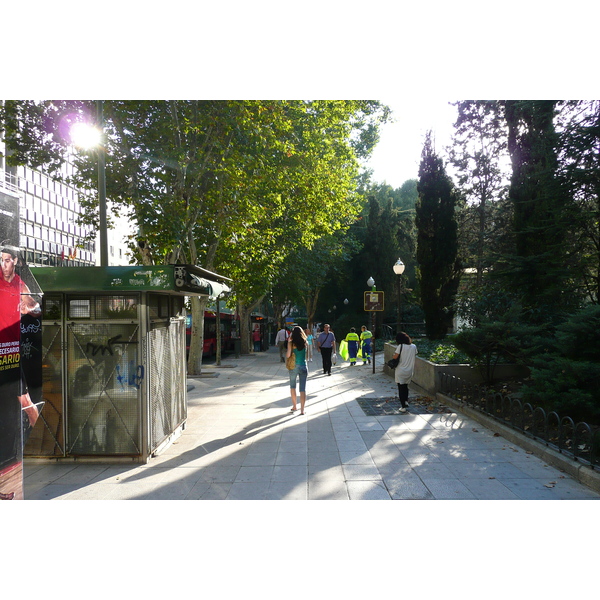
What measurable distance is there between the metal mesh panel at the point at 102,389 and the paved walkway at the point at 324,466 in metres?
0.34

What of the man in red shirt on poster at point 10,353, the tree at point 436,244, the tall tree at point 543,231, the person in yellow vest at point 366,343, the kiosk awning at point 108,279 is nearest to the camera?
the man in red shirt on poster at point 10,353

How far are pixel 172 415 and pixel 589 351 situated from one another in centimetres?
653

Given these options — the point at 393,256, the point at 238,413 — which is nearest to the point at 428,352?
the point at 238,413

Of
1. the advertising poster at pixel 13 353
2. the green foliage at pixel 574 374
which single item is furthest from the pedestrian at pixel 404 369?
the advertising poster at pixel 13 353

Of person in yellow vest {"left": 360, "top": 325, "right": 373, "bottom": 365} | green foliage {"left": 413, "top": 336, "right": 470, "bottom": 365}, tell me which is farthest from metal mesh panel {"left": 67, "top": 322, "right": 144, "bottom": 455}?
person in yellow vest {"left": 360, "top": 325, "right": 373, "bottom": 365}

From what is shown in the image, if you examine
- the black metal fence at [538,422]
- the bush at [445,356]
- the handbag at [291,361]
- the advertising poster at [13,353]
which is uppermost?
the advertising poster at [13,353]

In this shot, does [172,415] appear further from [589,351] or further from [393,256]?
[393,256]

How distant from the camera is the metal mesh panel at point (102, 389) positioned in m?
6.67

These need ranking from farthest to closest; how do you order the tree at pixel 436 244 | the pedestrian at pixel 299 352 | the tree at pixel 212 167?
the tree at pixel 436 244 → the tree at pixel 212 167 → the pedestrian at pixel 299 352

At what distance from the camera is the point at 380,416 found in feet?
32.1

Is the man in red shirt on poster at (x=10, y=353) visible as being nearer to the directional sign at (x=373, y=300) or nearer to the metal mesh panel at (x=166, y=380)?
the metal mesh panel at (x=166, y=380)

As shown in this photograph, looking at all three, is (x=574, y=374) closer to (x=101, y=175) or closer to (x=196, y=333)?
(x=101, y=175)

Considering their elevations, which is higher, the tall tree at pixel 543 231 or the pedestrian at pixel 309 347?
the tall tree at pixel 543 231

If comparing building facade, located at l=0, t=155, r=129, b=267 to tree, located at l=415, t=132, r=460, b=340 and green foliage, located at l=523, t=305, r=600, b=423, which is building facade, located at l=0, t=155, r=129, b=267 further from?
green foliage, located at l=523, t=305, r=600, b=423
